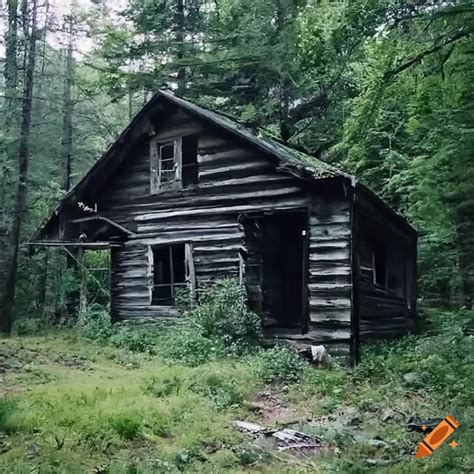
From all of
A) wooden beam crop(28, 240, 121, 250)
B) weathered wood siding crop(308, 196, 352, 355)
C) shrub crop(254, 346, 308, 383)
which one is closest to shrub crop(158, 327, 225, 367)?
shrub crop(254, 346, 308, 383)

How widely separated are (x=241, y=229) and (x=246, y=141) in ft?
6.96

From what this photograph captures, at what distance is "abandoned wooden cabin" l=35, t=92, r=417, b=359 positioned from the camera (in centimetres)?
1228

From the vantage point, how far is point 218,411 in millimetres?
7629

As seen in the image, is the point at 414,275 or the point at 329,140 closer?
the point at 414,275

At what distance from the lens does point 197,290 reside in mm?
14477

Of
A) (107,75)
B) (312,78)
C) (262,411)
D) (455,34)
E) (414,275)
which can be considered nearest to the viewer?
(262,411)

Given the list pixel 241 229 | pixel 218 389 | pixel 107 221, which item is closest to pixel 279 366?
pixel 218 389

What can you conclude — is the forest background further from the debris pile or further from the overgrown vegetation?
the debris pile

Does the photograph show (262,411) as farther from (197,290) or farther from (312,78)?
(312,78)

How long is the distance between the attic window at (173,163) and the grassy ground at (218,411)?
17.3ft

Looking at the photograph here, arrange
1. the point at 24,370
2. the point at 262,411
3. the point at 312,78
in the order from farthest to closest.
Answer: the point at 312,78
the point at 24,370
the point at 262,411

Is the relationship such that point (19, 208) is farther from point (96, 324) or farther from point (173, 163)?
point (173, 163)

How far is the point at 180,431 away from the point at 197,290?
8.01 m

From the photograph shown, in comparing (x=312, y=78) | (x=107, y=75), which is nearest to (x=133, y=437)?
(x=312, y=78)
